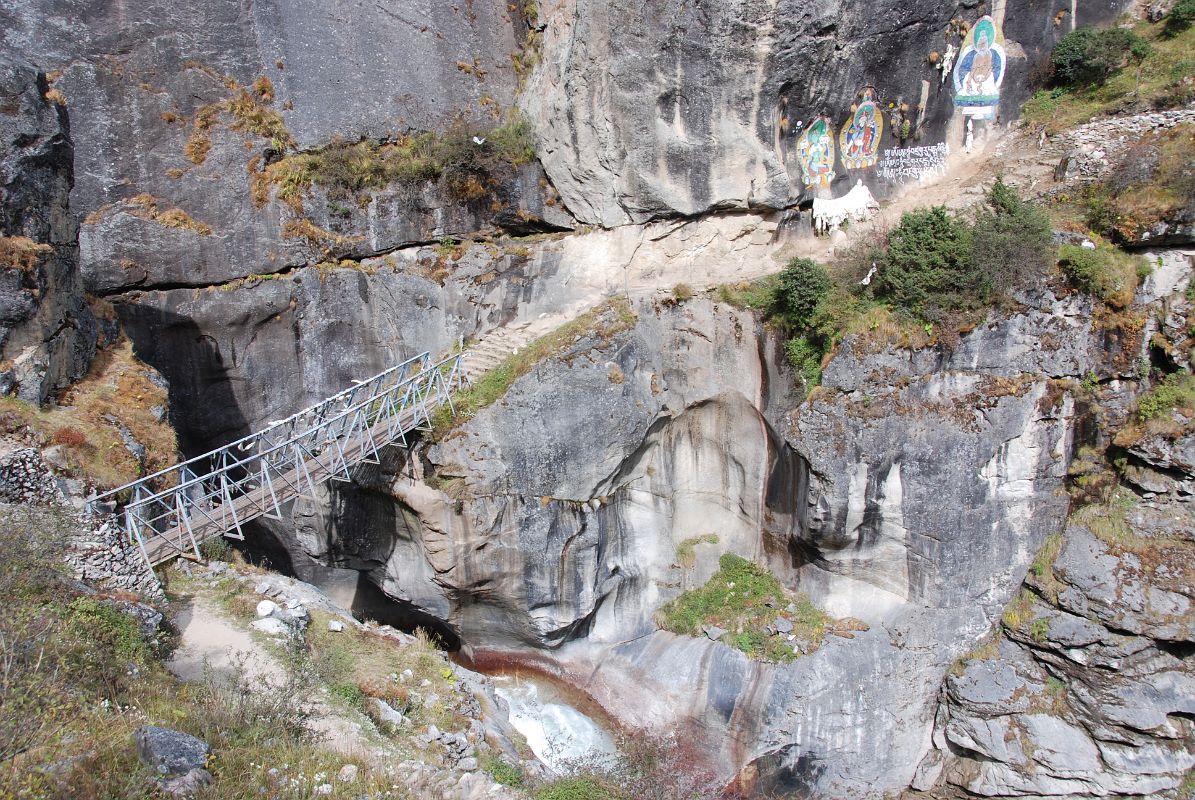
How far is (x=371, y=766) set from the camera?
6.28 meters

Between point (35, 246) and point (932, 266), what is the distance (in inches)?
458

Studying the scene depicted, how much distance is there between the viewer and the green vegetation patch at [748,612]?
11562 millimetres

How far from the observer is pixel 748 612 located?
12250 millimetres

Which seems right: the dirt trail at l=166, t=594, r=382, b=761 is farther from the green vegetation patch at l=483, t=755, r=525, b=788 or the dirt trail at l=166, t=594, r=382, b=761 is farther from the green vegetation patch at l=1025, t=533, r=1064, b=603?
the green vegetation patch at l=1025, t=533, r=1064, b=603

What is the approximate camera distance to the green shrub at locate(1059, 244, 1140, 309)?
10305 millimetres

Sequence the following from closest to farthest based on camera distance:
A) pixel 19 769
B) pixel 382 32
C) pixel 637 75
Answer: pixel 19 769, pixel 637 75, pixel 382 32

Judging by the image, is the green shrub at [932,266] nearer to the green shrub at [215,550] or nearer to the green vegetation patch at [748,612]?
the green vegetation patch at [748,612]

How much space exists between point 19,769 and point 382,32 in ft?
41.6

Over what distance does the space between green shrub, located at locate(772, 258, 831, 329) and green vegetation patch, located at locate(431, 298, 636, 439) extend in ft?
8.11

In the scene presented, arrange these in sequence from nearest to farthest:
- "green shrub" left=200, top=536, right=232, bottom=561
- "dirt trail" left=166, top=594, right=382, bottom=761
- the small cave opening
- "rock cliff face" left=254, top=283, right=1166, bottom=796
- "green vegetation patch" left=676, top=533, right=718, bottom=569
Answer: "dirt trail" left=166, top=594, right=382, bottom=761 → "green shrub" left=200, top=536, right=232, bottom=561 → "rock cliff face" left=254, top=283, right=1166, bottom=796 → "green vegetation patch" left=676, top=533, right=718, bottom=569 → the small cave opening

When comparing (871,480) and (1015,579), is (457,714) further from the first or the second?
(1015,579)

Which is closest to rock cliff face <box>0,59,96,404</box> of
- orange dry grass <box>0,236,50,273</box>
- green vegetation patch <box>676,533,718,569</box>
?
orange dry grass <box>0,236,50,273</box>

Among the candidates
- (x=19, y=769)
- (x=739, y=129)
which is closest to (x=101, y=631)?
(x=19, y=769)

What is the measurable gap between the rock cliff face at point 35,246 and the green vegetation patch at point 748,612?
9.57m
